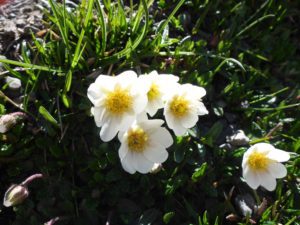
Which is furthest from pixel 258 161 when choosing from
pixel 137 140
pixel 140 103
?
pixel 140 103

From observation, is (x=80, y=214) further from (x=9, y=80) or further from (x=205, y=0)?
(x=205, y=0)

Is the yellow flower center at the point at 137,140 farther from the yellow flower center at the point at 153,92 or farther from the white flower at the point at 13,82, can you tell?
the white flower at the point at 13,82

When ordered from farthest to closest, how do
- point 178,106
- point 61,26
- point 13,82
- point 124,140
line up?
point 13,82 < point 61,26 < point 178,106 < point 124,140

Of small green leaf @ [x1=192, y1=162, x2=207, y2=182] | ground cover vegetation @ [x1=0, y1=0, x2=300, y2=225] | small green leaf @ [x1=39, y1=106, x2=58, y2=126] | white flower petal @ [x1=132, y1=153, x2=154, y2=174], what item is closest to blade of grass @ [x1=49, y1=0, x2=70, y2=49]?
ground cover vegetation @ [x1=0, y1=0, x2=300, y2=225]

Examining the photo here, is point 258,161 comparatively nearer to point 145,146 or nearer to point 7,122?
point 145,146

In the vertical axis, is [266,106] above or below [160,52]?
below

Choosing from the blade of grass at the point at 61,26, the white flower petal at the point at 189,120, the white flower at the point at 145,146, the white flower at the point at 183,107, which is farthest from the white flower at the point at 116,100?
the blade of grass at the point at 61,26

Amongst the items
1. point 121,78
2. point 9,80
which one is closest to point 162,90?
point 121,78
